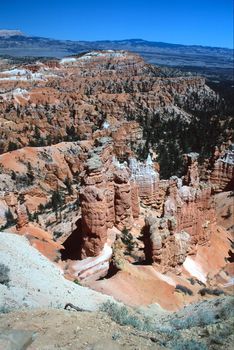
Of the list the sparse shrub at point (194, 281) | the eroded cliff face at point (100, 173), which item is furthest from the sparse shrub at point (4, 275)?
the sparse shrub at point (194, 281)

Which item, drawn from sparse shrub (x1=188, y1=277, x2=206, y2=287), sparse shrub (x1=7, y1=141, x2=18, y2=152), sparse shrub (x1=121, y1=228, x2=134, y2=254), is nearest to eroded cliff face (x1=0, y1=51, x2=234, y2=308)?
sparse shrub (x1=121, y1=228, x2=134, y2=254)

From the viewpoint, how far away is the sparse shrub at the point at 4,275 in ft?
42.3

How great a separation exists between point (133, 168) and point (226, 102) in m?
115

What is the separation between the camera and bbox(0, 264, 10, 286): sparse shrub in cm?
1289

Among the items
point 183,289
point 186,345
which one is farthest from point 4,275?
point 183,289

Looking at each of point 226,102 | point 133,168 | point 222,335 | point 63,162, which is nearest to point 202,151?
point 63,162

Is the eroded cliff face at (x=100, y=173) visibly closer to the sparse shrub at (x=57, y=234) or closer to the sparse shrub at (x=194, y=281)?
the sparse shrub at (x=57, y=234)

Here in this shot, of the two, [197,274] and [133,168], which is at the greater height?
[133,168]

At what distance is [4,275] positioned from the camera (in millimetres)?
13109

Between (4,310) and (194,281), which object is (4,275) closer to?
(4,310)

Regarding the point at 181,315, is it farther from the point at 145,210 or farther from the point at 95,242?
the point at 145,210

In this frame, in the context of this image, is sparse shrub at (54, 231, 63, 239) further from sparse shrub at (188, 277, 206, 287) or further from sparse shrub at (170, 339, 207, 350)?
sparse shrub at (170, 339, 207, 350)

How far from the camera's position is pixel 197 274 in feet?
69.8

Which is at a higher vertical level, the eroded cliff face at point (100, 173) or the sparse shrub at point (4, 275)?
the sparse shrub at point (4, 275)
